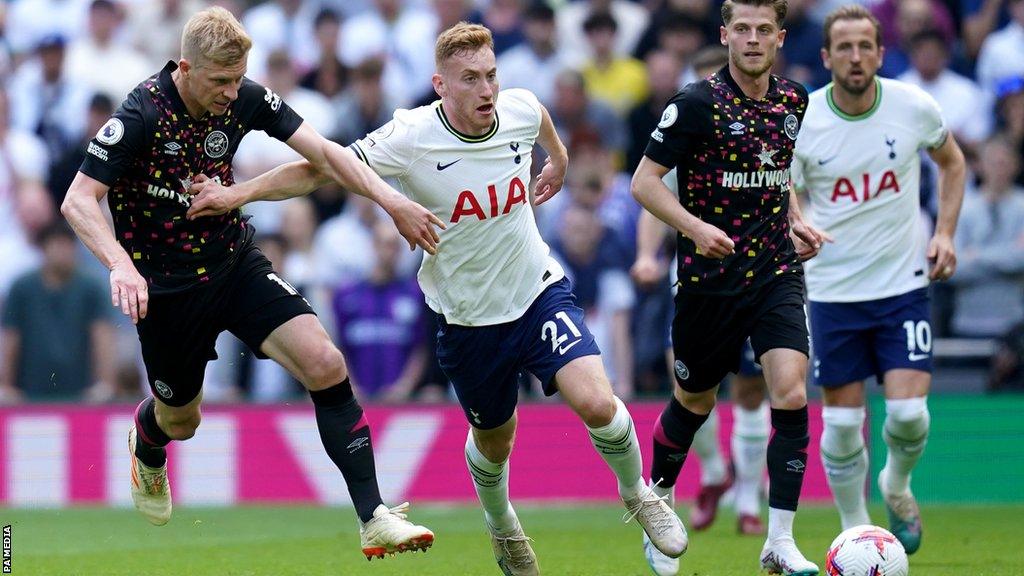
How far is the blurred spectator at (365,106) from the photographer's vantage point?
15906 millimetres

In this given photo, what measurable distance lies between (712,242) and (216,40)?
265 centimetres

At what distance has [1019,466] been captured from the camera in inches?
519

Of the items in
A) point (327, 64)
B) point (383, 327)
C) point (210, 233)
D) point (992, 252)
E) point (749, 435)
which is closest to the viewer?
point (210, 233)

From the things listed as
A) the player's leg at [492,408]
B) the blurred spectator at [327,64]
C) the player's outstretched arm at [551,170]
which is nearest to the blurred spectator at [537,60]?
the blurred spectator at [327,64]

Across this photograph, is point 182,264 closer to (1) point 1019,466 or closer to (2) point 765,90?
(2) point 765,90

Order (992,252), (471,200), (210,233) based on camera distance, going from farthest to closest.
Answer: (992,252) → (210,233) → (471,200)

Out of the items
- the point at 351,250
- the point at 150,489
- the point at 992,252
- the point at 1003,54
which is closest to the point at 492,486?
the point at 150,489

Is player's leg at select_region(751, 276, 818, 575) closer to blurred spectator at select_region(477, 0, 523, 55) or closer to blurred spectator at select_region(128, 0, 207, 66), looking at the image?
blurred spectator at select_region(477, 0, 523, 55)

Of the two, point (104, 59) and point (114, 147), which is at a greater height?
point (114, 147)

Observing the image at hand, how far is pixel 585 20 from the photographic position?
1617cm

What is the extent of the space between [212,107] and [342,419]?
1.72 meters

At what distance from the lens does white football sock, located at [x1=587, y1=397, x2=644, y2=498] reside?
25.6ft

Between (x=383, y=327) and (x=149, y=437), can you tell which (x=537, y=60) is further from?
(x=149, y=437)

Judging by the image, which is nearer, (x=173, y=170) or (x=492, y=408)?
(x=173, y=170)
